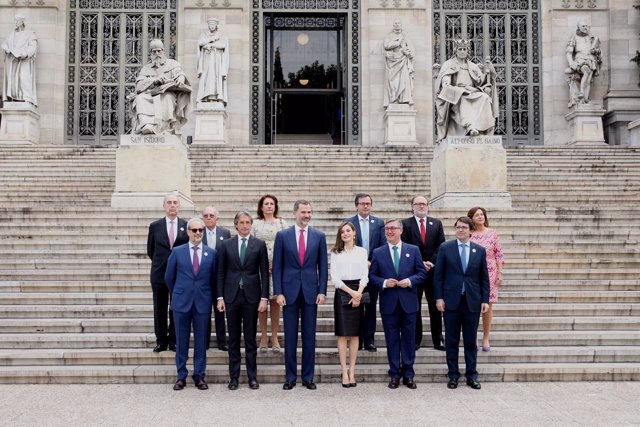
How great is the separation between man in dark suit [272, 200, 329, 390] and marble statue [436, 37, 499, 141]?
22.1ft

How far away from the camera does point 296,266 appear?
673cm

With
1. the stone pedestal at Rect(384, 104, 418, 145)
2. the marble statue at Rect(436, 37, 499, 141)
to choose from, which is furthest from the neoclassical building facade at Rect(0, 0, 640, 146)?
the marble statue at Rect(436, 37, 499, 141)

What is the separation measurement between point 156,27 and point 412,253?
17.0 metres

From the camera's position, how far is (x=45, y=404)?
6023mm

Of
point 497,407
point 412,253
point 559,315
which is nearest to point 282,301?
point 412,253

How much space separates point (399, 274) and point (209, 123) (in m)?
13.3

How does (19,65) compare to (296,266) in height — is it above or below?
above

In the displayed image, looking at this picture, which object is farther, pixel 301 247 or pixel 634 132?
pixel 634 132

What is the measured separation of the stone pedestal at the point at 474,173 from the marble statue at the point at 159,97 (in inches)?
187

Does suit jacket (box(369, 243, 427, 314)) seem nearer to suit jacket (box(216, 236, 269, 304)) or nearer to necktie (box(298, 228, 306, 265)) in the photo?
necktie (box(298, 228, 306, 265))

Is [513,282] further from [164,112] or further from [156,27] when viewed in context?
[156,27]

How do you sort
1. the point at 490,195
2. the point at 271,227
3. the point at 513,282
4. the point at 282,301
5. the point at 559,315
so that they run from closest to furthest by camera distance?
the point at 282,301 → the point at 271,227 → the point at 559,315 → the point at 513,282 → the point at 490,195

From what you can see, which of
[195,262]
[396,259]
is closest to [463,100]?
[396,259]

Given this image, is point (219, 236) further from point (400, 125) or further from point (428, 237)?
point (400, 125)
